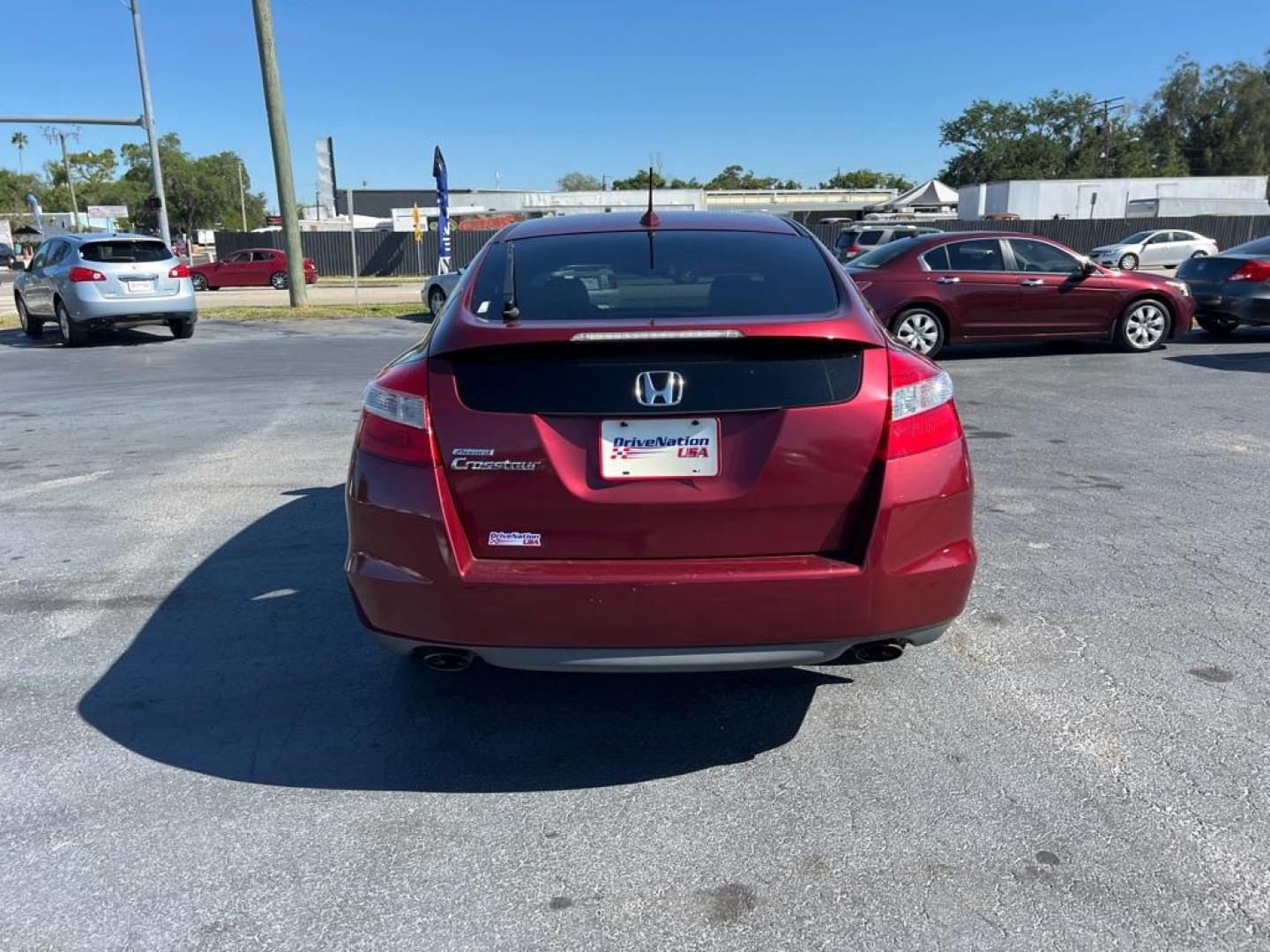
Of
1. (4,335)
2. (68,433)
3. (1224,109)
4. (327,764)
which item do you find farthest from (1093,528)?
(1224,109)

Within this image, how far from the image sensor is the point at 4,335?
56.5 feet

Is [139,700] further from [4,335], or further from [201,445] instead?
[4,335]

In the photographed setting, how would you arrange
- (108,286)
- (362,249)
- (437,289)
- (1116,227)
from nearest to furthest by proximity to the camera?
1. (108,286)
2. (437,289)
3. (1116,227)
4. (362,249)

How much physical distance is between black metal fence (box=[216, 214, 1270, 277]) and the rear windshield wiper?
3656 centimetres

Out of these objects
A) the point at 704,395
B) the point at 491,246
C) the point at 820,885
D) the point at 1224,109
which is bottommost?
the point at 820,885

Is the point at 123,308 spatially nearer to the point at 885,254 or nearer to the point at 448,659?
the point at 885,254

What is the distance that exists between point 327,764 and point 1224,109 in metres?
97.6

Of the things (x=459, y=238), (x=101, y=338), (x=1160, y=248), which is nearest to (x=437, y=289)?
(x=101, y=338)

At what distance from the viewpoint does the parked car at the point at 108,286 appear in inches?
583

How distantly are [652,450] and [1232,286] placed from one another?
41.1 feet

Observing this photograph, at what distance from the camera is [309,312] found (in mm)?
20562

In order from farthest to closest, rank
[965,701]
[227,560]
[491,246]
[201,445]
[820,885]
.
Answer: [201,445], [227,560], [491,246], [965,701], [820,885]

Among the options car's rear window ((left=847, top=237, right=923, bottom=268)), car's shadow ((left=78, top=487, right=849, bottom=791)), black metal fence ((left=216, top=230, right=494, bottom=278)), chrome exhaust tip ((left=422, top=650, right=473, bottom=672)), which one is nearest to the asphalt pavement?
black metal fence ((left=216, top=230, right=494, bottom=278))

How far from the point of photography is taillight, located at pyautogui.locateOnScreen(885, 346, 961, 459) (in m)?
2.86
